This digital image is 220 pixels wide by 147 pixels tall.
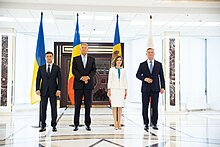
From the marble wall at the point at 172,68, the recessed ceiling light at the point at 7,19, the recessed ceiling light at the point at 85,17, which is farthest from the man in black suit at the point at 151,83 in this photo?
the recessed ceiling light at the point at 7,19

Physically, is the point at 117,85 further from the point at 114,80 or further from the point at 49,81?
the point at 49,81

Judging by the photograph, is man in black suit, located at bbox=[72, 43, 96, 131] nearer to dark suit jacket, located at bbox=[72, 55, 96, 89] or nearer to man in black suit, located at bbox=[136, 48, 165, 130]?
dark suit jacket, located at bbox=[72, 55, 96, 89]

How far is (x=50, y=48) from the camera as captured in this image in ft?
42.5

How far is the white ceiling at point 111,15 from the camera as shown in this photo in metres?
7.75

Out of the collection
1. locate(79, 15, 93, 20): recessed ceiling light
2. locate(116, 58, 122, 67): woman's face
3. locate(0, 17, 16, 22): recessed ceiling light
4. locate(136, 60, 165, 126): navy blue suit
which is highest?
locate(79, 15, 93, 20): recessed ceiling light

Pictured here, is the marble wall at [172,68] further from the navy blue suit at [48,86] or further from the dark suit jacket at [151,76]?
the navy blue suit at [48,86]

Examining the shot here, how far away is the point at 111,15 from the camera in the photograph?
8.47m

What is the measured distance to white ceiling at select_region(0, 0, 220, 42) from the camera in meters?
7.75

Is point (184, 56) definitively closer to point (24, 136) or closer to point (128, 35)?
point (128, 35)

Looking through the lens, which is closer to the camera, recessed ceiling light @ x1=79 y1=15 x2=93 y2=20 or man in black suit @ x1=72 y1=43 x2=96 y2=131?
man in black suit @ x1=72 y1=43 x2=96 y2=131

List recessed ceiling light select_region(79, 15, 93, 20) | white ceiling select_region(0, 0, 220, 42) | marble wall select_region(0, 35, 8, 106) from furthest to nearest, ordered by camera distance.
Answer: marble wall select_region(0, 35, 8, 106)
recessed ceiling light select_region(79, 15, 93, 20)
white ceiling select_region(0, 0, 220, 42)

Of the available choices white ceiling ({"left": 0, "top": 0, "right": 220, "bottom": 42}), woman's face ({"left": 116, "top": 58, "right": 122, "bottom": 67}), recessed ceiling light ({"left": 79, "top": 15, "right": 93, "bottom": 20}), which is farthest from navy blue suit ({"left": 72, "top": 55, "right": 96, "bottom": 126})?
recessed ceiling light ({"left": 79, "top": 15, "right": 93, "bottom": 20})

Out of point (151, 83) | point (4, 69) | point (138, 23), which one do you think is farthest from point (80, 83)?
point (4, 69)

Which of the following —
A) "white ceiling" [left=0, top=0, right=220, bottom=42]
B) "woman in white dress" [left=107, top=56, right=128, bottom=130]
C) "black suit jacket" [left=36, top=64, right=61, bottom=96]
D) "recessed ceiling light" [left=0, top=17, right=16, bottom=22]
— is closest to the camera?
"black suit jacket" [left=36, top=64, right=61, bottom=96]
